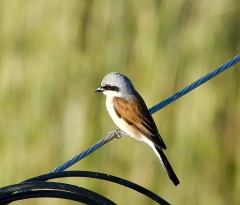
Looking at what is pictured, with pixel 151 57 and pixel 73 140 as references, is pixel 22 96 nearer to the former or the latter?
pixel 73 140

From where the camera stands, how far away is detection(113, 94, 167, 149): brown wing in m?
4.52

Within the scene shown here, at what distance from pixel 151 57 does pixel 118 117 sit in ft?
2.01

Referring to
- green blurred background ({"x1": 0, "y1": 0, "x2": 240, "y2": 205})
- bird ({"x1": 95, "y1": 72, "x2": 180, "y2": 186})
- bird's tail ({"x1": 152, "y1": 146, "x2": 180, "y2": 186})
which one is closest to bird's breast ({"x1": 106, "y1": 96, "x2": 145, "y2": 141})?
bird ({"x1": 95, "y1": 72, "x2": 180, "y2": 186})

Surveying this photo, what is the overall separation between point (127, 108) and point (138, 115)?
0.45 feet

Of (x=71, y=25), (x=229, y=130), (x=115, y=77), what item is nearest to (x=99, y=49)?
(x=71, y=25)

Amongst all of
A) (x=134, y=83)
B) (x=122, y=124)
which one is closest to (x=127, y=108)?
(x=122, y=124)

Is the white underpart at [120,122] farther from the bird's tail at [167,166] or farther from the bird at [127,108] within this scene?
the bird's tail at [167,166]

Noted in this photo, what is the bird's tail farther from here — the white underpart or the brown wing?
the white underpart

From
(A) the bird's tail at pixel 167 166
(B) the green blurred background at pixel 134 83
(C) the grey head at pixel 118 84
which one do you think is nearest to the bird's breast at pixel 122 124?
(C) the grey head at pixel 118 84

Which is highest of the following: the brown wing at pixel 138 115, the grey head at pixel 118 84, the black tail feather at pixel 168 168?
the grey head at pixel 118 84

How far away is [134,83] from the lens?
5.23 meters

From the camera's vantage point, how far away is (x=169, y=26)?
17.2 feet

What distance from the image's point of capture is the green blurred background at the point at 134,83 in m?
5.22

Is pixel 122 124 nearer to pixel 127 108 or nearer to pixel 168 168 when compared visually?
pixel 127 108
